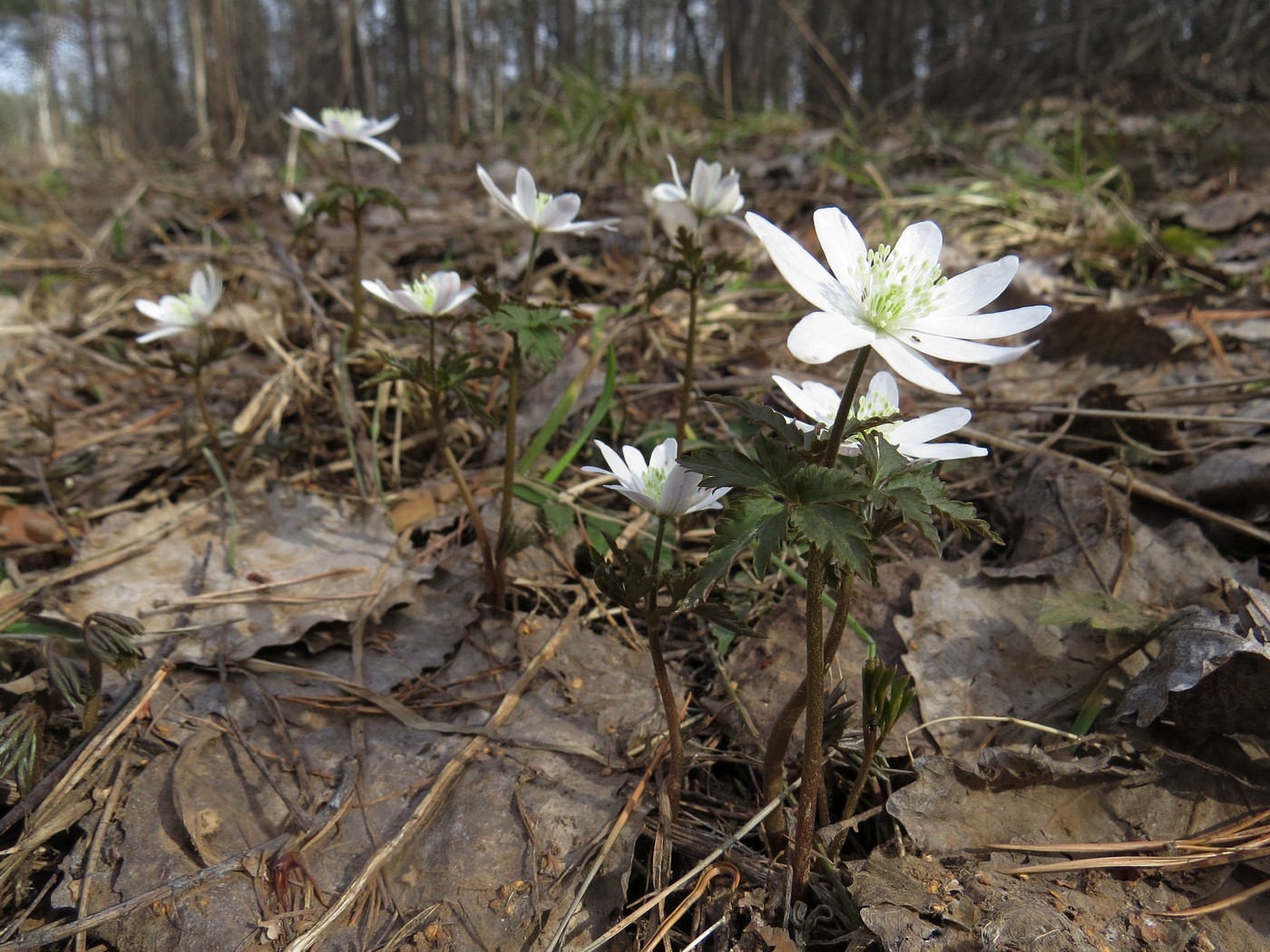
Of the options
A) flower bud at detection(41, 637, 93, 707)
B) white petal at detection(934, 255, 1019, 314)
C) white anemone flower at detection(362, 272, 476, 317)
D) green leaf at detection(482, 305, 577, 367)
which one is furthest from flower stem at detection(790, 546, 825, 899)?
flower bud at detection(41, 637, 93, 707)

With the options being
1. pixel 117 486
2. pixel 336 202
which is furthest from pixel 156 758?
pixel 336 202

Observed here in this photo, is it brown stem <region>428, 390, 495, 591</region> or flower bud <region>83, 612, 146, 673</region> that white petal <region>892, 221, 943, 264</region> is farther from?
flower bud <region>83, 612, 146, 673</region>

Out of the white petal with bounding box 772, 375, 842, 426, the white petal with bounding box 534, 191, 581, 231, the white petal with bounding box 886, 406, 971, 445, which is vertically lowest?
the white petal with bounding box 886, 406, 971, 445

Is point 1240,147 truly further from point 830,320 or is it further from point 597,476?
point 830,320

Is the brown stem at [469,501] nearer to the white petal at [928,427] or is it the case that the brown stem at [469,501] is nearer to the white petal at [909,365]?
the white petal at [928,427]

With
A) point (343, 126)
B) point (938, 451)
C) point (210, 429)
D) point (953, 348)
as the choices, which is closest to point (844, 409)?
point (953, 348)
